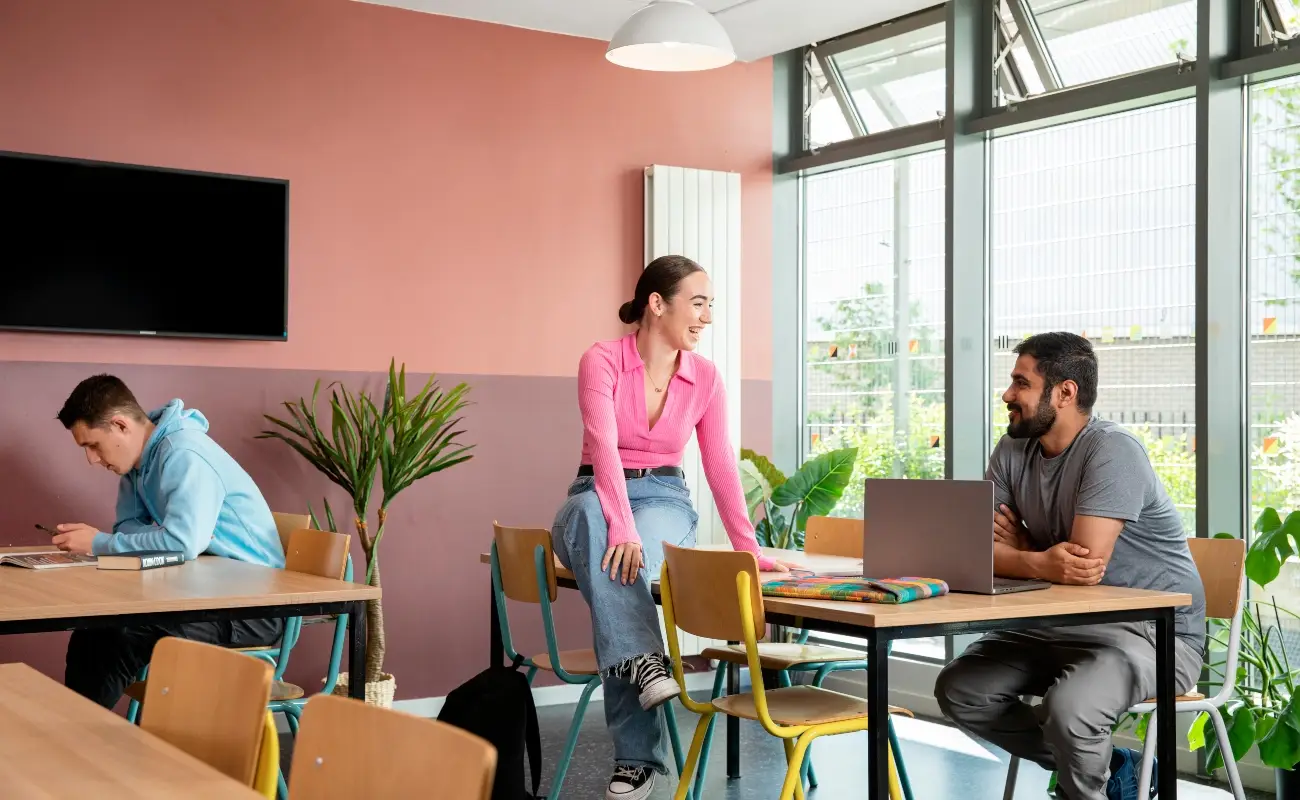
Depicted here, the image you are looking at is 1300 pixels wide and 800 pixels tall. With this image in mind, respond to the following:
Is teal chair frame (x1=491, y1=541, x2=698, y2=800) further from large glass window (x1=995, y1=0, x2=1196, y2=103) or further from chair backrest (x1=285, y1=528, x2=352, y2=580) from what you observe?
large glass window (x1=995, y1=0, x2=1196, y2=103)

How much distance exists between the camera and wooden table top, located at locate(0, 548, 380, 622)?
2.63 metres

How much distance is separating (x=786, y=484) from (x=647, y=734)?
2.52 meters

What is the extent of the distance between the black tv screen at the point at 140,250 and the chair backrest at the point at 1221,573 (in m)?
3.34

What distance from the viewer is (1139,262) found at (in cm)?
498

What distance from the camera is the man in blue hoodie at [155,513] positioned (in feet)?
11.7

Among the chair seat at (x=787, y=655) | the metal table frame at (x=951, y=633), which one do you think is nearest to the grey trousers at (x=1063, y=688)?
the metal table frame at (x=951, y=633)

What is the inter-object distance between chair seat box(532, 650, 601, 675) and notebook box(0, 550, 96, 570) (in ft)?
4.07

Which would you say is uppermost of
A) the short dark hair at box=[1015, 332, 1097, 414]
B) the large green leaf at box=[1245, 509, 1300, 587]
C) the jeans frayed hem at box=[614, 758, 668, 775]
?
the short dark hair at box=[1015, 332, 1097, 414]

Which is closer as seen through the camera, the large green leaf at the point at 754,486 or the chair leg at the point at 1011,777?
the chair leg at the point at 1011,777

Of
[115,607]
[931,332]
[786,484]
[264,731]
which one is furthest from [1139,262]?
[264,731]

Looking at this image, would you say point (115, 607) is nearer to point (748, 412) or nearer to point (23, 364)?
point (23, 364)

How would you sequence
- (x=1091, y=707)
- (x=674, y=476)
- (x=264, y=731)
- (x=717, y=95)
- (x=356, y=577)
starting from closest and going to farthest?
(x=264, y=731), (x=1091, y=707), (x=674, y=476), (x=356, y=577), (x=717, y=95)

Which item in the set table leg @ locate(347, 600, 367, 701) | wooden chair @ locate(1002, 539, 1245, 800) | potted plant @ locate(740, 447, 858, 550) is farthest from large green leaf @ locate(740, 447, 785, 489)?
table leg @ locate(347, 600, 367, 701)

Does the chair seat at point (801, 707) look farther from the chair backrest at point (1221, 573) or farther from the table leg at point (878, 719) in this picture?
the chair backrest at point (1221, 573)
